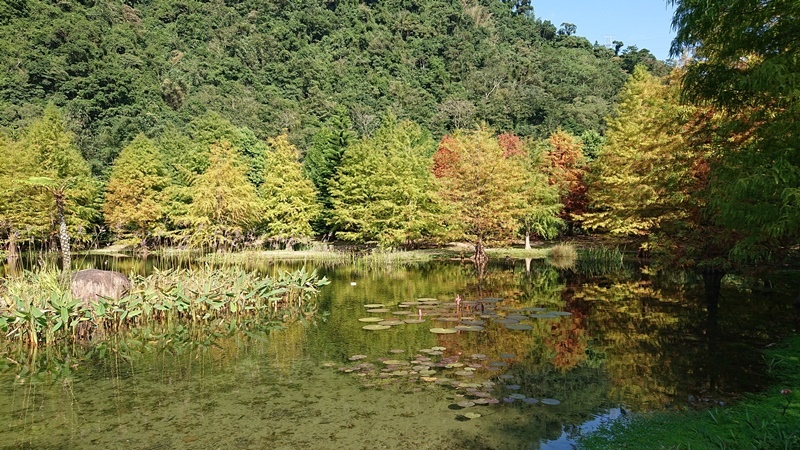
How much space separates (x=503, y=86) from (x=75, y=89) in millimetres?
63075

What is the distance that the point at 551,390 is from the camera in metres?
7.21

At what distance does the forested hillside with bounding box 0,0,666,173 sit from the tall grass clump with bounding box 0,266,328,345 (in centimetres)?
2688

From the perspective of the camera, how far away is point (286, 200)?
3228cm

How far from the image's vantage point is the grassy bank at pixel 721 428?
4812 millimetres

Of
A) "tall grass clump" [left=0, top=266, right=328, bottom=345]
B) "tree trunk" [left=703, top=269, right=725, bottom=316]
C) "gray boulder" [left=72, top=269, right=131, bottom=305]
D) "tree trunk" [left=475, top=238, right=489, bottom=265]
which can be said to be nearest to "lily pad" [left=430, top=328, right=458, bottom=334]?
"tall grass clump" [left=0, top=266, right=328, bottom=345]

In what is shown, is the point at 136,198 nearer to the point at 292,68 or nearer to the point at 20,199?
the point at 20,199

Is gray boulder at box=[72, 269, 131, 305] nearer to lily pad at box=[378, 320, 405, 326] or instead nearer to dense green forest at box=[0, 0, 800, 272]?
lily pad at box=[378, 320, 405, 326]

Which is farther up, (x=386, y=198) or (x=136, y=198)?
(x=136, y=198)

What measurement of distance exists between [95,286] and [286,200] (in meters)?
21.3

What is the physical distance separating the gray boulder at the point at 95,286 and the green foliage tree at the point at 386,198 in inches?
725

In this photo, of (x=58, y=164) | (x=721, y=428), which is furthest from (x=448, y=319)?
(x=58, y=164)

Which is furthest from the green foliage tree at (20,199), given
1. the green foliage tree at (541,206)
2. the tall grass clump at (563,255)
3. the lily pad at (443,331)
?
the tall grass clump at (563,255)

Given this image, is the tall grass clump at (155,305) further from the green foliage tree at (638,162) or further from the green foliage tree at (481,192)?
the green foliage tree at (481,192)

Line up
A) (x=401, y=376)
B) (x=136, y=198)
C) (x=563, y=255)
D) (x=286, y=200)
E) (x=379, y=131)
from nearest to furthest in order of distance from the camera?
(x=401, y=376) < (x=563, y=255) < (x=286, y=200) < (x=136, y=198) < (x=379, y=131)
